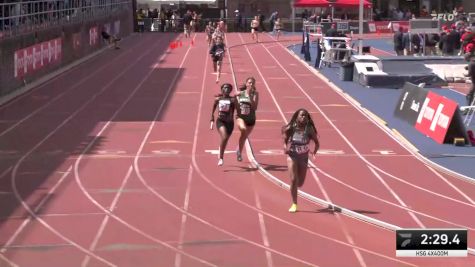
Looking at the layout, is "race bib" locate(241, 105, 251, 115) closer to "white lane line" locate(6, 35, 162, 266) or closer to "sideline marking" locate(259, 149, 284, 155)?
"sideline marking" locate(259, 149, 284, 155)

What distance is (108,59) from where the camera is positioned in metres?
42.1

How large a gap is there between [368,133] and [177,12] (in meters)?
55.2

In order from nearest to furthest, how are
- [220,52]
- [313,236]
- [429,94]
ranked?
[313,236]
[429,94]
[220,52]

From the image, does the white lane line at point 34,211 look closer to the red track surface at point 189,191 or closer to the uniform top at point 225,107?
the red track surface at point 189,191

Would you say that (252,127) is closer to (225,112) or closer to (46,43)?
(225,112)

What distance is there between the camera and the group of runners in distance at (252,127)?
1201 centimetres

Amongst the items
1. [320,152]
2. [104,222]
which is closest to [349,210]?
[104,222]

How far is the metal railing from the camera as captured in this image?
28.3m

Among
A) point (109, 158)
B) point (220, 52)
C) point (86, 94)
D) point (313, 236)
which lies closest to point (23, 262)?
point (313, 236)

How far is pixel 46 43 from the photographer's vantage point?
33.1 m

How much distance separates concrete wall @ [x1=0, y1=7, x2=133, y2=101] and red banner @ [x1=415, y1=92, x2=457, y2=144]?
13.0 m

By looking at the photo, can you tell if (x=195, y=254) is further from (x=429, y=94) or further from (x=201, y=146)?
(x=429, y=94)

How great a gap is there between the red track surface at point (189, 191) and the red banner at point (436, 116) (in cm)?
94

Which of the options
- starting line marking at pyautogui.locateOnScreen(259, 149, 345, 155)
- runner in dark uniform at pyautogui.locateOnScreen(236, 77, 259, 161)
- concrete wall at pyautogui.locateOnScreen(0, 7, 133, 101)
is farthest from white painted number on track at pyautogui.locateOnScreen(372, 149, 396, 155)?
concrete wall at pyautogui.locateOnScreen(0, 7, 133, 101)
